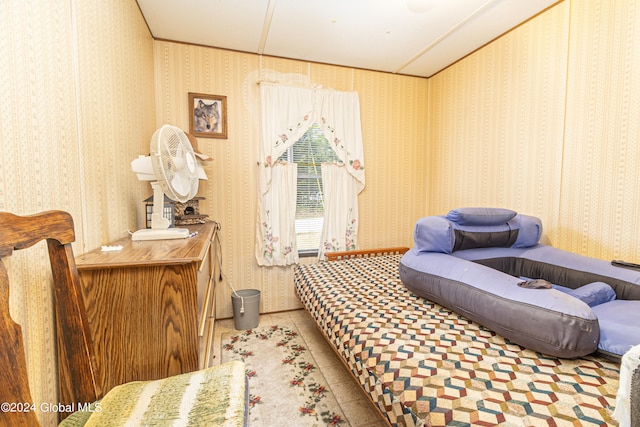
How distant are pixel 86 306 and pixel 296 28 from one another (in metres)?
2.40

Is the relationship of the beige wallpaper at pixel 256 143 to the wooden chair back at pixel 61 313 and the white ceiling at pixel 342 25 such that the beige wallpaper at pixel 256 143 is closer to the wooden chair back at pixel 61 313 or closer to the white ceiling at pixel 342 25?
the white ceiling at pixel 342 25

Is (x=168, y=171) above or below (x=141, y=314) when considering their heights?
above

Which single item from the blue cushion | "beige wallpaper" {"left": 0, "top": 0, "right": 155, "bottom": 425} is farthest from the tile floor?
"beige wallpaper" {"left": 0, "top": 0, "right": 155, "bottom": 425}

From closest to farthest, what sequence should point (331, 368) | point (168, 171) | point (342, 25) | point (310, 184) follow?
point (168, 171) < point (331, 368) < point (342, 25) < point (310, 184)

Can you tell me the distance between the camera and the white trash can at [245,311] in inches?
105

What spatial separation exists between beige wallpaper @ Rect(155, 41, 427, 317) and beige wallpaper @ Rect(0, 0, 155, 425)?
91 cm

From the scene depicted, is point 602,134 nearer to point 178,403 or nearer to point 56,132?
point 178,403

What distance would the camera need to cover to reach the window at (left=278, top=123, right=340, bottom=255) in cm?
306

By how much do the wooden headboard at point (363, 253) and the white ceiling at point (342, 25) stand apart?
1.96 meters

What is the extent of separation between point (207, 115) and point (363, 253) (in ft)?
6.74

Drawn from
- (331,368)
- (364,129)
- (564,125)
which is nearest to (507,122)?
(564,125)

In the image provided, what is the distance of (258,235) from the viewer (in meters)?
2.93

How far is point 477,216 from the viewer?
2.01 m

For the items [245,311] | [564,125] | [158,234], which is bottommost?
[245,311]
